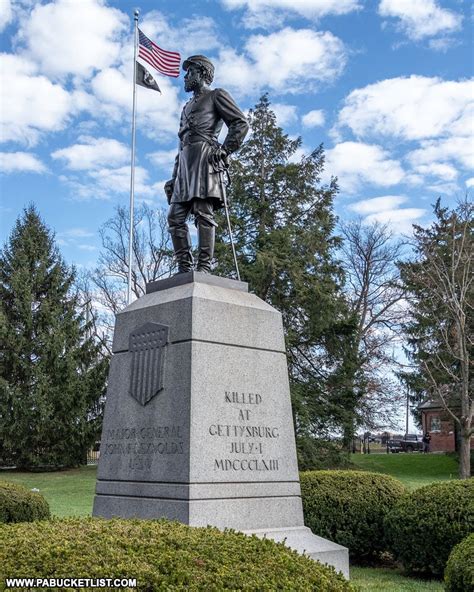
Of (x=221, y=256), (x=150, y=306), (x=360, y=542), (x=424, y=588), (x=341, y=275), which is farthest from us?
(x=341, y=275)

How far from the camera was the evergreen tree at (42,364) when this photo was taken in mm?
29078

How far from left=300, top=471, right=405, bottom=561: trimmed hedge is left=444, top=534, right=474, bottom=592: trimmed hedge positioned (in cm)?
429

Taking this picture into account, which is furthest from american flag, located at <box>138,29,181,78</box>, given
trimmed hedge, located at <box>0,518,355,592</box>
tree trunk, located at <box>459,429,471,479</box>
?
trimmed hedge, located at <box>0,518,355,592</box>

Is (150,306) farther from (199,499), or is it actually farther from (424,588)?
(424,588)

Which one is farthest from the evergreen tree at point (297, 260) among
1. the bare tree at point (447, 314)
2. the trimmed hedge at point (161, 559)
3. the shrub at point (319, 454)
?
the trimmed hedge at point (161, 559)

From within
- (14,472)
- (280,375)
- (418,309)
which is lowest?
(14,472)

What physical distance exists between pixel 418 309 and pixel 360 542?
876 inches

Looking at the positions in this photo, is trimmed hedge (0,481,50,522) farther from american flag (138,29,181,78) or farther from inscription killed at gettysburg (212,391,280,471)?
american flag (138,29,181,78)

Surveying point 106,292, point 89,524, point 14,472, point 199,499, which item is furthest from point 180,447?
point 106,292

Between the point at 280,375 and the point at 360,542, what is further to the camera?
the point at 360,542

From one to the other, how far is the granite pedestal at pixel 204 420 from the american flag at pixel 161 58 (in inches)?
536

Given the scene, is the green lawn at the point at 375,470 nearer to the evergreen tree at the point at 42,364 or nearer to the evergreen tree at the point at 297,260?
the evergreen tree at the point at 42,364

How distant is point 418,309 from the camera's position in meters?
31.0

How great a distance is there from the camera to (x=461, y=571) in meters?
5.38
